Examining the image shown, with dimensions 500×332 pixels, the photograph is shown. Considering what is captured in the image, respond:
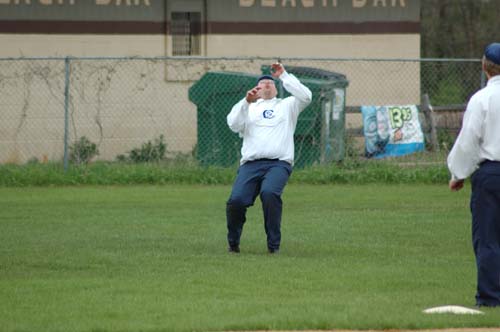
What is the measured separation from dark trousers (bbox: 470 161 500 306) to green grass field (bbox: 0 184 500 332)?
0.33 m

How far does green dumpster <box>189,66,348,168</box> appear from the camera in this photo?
21.1 m

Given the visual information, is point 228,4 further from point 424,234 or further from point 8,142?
point 424,234

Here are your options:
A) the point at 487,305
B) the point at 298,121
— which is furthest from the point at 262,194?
the point at 298,121

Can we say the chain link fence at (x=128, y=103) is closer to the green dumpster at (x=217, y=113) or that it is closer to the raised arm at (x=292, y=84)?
the green dumpster at (x=217, y=113)

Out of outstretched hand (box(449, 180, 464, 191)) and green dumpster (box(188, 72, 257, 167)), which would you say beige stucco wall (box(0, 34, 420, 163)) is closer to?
green dumpster (box(188, 72, 257, 167))

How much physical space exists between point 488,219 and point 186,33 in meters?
17.7

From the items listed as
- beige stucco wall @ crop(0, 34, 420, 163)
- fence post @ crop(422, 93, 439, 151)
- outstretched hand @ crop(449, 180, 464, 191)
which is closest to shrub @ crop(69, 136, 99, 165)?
beige stucco wall @ crop(0, 34, 420, 163)

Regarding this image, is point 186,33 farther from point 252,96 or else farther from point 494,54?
point 494,54

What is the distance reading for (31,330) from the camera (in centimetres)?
811

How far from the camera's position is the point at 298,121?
21.0 metres

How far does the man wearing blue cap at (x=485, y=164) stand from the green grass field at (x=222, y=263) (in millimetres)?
380

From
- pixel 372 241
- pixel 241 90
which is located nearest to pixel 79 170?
pixel 241 90

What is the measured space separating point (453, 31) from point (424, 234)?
24.3 m

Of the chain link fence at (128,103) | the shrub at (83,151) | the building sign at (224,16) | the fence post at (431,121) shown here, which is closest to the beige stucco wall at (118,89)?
the chain link fence at (128,103)
